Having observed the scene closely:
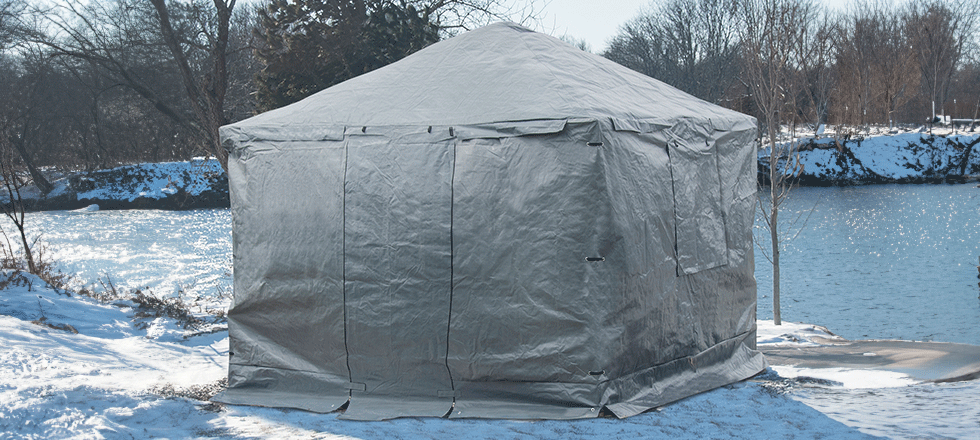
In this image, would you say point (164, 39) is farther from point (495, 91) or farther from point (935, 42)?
point (935, 42)

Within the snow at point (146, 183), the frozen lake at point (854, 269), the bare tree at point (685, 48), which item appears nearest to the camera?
the frozen lake at point (854, 269)

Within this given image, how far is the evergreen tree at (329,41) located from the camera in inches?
498

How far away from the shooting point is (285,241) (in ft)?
16.9

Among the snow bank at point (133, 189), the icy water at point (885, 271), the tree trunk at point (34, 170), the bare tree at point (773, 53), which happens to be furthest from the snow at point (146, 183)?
the bare tree at point (773, 53)

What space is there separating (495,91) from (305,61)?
29.0 feet

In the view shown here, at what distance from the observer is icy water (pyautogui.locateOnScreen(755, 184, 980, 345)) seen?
11289 millimetres

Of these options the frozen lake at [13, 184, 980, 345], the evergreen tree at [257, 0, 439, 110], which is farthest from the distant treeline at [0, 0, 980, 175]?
the frozen lake at [13, 184, 980, 345]

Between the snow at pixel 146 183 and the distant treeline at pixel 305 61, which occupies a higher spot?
the distant treeline at pixel 305 61

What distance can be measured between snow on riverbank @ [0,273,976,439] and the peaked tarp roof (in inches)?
73.3

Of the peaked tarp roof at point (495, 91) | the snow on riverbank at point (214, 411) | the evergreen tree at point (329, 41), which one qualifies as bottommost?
the snow on riverbank at point (214, 411)

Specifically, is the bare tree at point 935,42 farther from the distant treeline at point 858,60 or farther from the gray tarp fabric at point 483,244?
the gray tarp fabric at point 483,244

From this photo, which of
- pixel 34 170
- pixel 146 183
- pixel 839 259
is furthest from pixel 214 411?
pixel 146 183

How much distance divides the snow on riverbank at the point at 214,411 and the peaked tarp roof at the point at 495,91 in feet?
6.11

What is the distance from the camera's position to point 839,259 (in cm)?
1677
